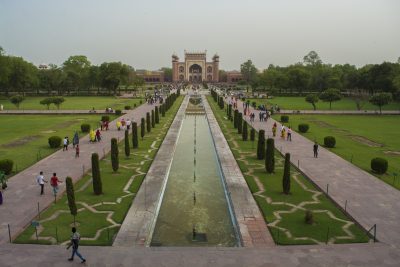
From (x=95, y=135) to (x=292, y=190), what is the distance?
13535mm

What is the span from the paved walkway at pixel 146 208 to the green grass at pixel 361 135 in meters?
8.95

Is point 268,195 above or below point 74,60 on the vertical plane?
below

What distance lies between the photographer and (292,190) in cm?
1416

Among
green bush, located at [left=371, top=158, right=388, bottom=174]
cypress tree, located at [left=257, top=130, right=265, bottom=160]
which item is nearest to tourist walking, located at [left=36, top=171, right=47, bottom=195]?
cypress tree, located at [left=257, top=130, right=265, bottom=160]

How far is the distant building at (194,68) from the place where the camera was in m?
138

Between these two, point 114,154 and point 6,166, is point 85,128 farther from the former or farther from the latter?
point 114,154

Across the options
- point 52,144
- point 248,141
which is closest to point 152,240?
point 52,144

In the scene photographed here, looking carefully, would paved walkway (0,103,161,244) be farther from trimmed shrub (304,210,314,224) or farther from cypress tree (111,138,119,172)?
trimmed shrub (304,210,314,224)

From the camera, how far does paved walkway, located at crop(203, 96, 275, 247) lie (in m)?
10.1

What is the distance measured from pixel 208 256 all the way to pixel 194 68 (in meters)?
136

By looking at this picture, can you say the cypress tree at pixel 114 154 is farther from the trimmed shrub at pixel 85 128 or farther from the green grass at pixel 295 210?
the trimmed shrub at pixel 85 128

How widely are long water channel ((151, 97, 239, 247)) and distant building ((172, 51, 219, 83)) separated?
119 metres

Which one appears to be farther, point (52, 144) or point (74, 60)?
point (74, 60)

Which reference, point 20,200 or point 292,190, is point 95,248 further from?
point 292,190
